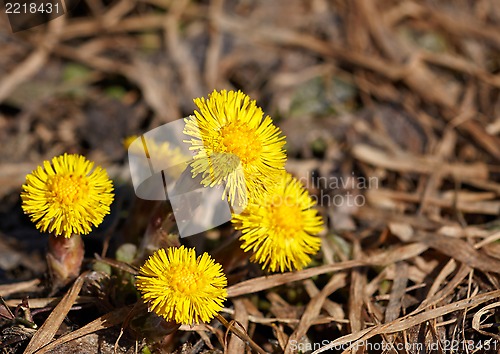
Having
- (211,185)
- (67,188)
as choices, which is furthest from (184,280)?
(67,188)

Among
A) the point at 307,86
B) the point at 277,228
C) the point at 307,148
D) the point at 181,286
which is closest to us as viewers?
the point at 181,286

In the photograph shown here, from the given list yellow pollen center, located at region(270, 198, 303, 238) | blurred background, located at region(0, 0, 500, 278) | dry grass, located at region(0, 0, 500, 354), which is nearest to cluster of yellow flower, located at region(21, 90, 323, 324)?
yellow pollen center, located at region(270, 198, 303, 238)

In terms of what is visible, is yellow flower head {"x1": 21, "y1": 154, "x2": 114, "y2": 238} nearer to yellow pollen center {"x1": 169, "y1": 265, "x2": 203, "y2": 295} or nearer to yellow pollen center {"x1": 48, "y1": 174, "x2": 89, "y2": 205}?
yellow pollen center {"x1": 48, "y1": 174, "x2": 89, "y2": 205}

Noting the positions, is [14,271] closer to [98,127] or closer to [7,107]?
[98,127]

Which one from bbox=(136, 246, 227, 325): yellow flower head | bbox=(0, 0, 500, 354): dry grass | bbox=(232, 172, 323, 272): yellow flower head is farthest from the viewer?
bbox=(0, 0, 500, 354): dry grass

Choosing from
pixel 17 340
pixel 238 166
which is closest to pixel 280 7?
pixel 238 166

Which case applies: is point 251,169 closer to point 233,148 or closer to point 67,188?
point 233,148
